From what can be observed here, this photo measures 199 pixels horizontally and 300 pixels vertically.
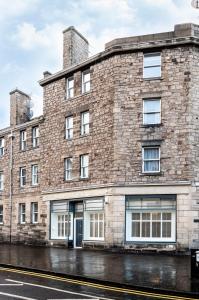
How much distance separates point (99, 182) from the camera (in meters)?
28.9

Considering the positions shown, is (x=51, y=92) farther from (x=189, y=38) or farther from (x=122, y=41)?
(x=189, y=38)

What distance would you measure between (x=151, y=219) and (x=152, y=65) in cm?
989

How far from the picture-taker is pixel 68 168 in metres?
32.4

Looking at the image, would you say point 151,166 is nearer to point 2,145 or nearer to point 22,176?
point 22,176

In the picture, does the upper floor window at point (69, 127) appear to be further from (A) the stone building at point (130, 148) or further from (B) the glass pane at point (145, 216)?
(B) the glass pane at point (145, 216)

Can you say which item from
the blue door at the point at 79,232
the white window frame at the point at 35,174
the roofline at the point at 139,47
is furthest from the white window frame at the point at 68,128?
the blue door at the point at 79,232

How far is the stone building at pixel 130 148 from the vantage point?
87.6 ft

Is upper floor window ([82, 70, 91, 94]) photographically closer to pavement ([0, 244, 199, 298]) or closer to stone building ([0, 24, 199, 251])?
stone building ([0, 24, 199, 251])

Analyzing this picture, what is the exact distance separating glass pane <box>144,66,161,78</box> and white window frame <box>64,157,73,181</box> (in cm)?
844

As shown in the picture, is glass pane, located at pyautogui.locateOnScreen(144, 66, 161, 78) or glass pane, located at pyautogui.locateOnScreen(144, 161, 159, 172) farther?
glass pane, located at pyautogui.locateOnScreen(144, 66, 161, 78)

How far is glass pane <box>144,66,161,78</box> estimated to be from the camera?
1110 inches

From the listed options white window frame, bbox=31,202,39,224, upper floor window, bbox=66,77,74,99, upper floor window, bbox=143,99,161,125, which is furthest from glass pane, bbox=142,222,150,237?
white window frame, bbox=31,202,39,224

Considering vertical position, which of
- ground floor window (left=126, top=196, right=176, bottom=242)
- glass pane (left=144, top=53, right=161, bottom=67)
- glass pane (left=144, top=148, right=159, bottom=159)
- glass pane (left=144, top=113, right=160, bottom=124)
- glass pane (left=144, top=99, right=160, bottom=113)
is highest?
glass pane (left=144, top=53, right=161, bottom=67)

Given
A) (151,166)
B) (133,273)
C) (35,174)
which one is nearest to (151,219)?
(151,166)
